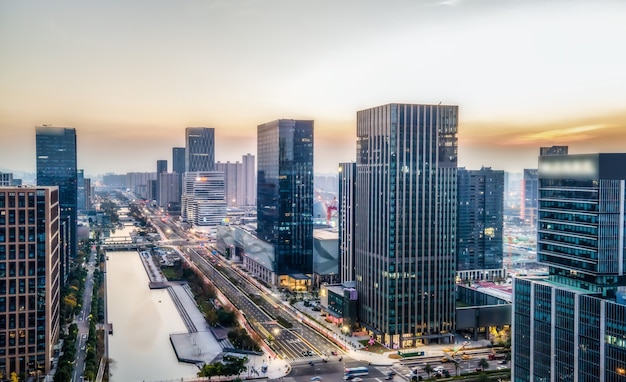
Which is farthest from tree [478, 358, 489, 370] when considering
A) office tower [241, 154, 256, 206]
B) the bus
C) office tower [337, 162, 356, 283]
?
office tower [241, 154, 256, 206]

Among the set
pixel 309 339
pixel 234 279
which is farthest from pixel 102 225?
pixel 309 339

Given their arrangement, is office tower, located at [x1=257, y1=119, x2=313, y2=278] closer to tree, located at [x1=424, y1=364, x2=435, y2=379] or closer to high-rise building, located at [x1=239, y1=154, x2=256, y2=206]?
tree, located at [x1=424, y1=364, x2=435, y2=379]

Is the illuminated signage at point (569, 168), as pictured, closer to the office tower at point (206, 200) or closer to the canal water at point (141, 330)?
the canal water at point (141, 330)

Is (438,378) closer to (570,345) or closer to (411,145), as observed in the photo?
(570,345)

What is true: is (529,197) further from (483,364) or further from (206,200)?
(483,364)

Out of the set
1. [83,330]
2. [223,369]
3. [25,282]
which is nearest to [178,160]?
[83,330]

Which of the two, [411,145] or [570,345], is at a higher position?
[411,145]

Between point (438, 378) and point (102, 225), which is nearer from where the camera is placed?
point (438, 378)

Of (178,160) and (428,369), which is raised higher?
(178,160)
